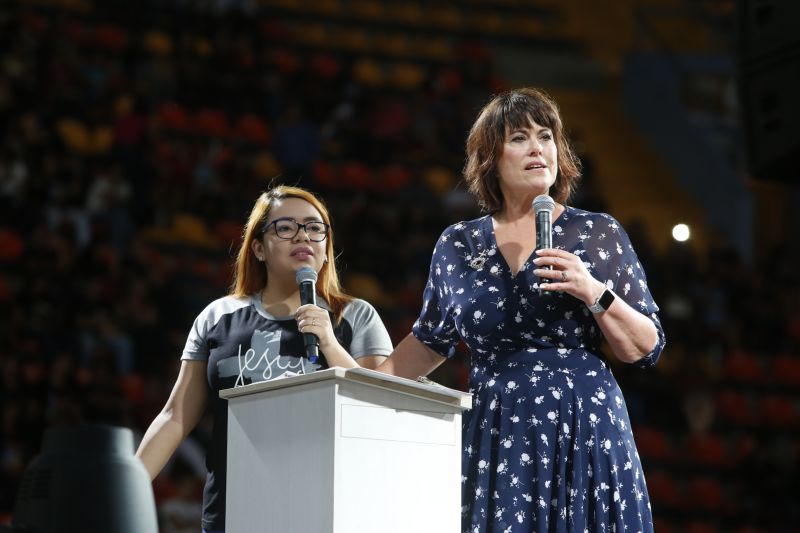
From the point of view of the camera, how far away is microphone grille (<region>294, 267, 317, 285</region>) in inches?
120

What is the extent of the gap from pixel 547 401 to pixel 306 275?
2.34ft

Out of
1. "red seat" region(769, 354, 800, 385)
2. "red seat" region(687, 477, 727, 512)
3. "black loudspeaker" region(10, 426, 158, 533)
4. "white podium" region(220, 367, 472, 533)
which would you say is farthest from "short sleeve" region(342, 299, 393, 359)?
A: "red seat" region(769, 354, 800, 385)

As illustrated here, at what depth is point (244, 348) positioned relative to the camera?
10.3ft

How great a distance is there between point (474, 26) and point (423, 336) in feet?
39.2

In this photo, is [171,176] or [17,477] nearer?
[17,477]

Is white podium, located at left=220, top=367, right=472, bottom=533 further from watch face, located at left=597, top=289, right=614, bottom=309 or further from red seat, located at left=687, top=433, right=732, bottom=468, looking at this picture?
red seat, located at left=687, top=433, right=732, bottom=468

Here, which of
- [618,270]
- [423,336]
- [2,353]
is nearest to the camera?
[618,270]

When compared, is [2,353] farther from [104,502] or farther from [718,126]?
[718,126]

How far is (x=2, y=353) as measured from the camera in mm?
7125

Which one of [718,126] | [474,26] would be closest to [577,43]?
[474,26]

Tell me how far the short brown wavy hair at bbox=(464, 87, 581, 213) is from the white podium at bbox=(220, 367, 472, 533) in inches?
25.6

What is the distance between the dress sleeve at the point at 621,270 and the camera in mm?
2748

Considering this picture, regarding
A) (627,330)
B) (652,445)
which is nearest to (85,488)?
(627,330)

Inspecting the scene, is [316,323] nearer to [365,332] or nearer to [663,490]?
[365,332]
